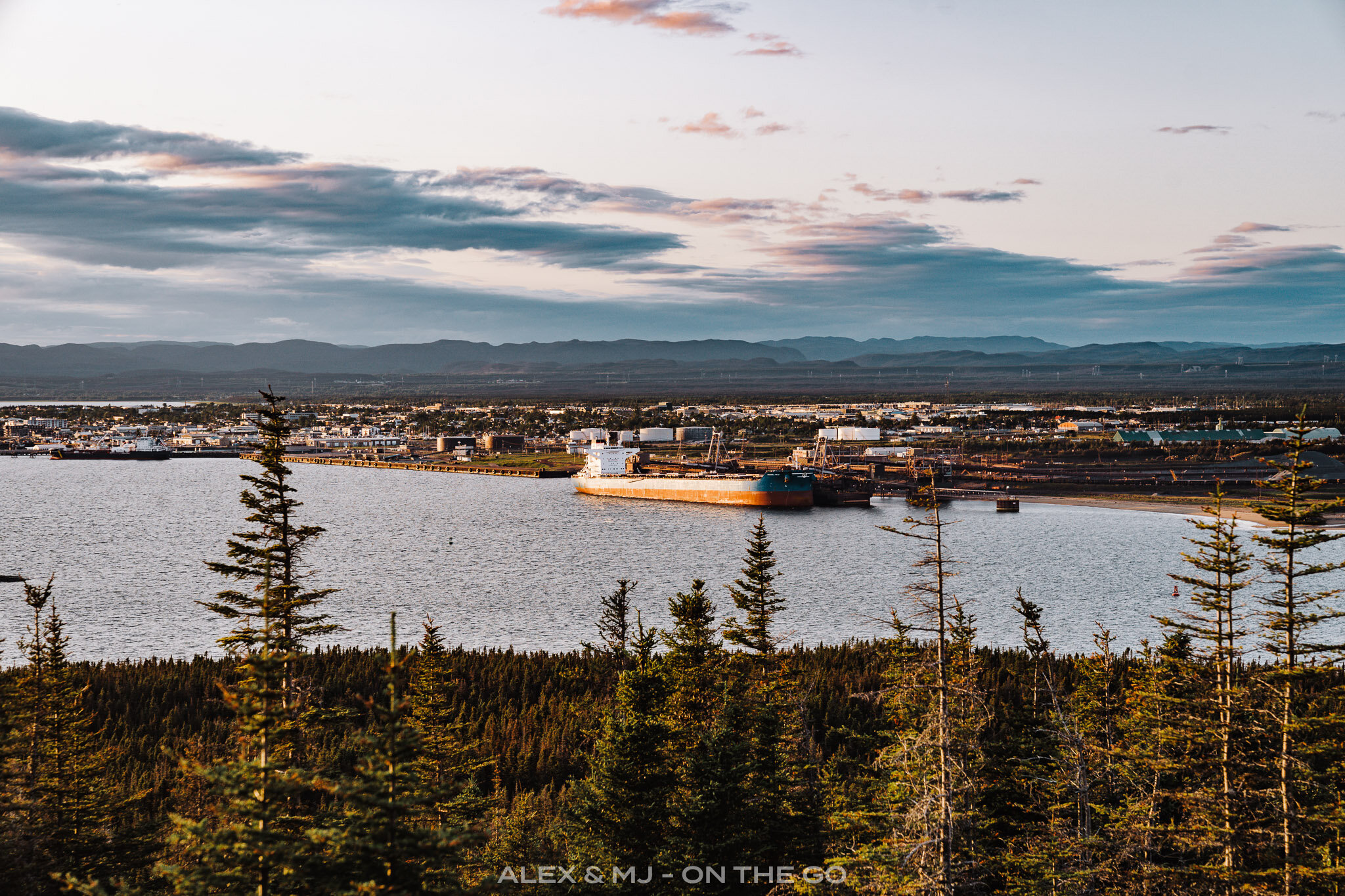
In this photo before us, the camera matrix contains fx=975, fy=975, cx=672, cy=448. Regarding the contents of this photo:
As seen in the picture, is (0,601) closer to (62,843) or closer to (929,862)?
(62,843)

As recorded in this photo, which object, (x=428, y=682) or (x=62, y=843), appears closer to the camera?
(x=62, y=843)

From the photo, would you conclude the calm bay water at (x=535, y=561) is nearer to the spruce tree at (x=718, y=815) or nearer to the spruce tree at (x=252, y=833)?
Result: the spruce tree at (x=718, y=815)

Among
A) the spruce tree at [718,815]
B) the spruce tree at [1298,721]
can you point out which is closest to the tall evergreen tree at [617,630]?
the spruce tree at [718,815]

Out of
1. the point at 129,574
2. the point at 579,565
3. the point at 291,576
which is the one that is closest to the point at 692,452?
the point at 579,565

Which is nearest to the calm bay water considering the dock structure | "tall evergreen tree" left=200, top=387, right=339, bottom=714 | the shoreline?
the shoreline

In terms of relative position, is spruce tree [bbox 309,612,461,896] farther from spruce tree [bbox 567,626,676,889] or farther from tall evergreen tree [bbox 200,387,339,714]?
spruce tree [bbox 567,626,676,889]

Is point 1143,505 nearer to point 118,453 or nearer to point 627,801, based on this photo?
point 627,801
